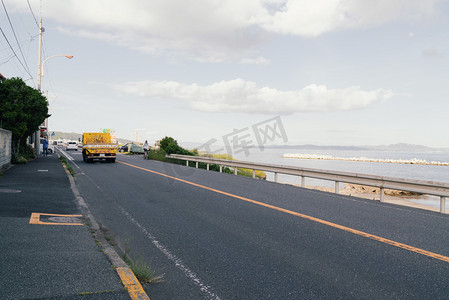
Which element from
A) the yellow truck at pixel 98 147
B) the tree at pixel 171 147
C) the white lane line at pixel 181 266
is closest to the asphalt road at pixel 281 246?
the white lane line at pixel 181 266

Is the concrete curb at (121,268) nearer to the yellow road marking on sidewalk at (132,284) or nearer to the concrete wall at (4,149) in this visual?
the yellow road marking on sidewalk at (132,284)

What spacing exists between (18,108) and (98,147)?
6.17 m

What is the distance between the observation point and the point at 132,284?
382 cm

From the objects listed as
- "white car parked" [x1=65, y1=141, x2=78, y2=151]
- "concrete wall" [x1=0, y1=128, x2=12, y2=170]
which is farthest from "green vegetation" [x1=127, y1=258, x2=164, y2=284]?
"white car parked" [x1=65, y1=141, x2=78, y2=151]

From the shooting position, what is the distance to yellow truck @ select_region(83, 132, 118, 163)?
26.2 metres

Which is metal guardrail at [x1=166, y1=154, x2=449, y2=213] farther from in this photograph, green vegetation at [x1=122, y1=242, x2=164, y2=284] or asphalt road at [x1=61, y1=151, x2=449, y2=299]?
green vegetation at [x1=122, y1=242, x2=164, y2=284]

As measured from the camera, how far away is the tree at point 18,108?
21703mm

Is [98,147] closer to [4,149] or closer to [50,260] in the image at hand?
[4,149]

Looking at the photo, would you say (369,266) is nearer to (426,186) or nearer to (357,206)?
(357,206)

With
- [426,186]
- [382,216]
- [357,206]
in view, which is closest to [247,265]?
[382,216]

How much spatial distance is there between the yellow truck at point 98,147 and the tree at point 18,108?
12.6ft

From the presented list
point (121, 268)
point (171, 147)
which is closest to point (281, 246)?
point (121, 268)

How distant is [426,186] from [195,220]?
6.67 metres

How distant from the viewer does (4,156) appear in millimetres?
17016
